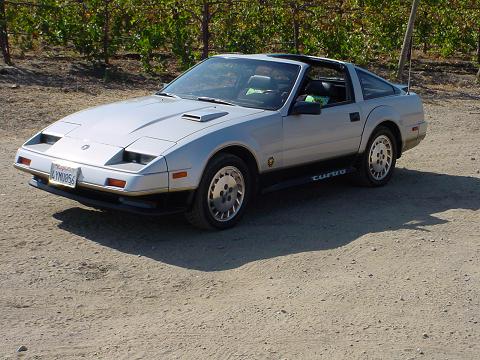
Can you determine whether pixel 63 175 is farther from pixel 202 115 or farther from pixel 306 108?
pixel 306 108

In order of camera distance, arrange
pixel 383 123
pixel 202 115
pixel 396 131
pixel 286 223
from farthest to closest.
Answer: pixel 396 131 < pixel 383 123 < pixel 286 223 < pixel 202 115

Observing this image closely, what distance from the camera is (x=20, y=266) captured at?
6.47 m

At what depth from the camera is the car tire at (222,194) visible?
24.2 feet

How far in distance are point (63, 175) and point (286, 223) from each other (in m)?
2.06

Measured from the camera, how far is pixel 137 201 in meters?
7.09

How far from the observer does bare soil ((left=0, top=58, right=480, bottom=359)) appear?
531 cm

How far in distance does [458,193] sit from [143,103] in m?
3.52

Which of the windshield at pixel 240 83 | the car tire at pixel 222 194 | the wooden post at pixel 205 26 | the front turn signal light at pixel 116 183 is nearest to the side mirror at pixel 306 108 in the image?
the windshield at pixel 240 83

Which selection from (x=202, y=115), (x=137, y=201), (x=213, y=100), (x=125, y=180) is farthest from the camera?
(x=213, y=100)

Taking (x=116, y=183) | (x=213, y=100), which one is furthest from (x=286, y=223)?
(x=116, y=183)

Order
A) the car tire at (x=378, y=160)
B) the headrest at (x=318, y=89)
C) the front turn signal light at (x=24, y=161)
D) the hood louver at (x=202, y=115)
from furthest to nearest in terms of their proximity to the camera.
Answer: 1. the car tire at (x=378, y=160)
2. the headrest at (x=318, y=89)
3. the hood louver at (x=202, y=115)
4. the front turn signal light at (x=24, y=161)

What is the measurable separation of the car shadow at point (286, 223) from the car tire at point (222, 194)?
0.12m

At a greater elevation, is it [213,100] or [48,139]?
[213,100]

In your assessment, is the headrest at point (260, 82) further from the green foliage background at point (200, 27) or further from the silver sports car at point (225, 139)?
the green foliage background at point (200, 27)
